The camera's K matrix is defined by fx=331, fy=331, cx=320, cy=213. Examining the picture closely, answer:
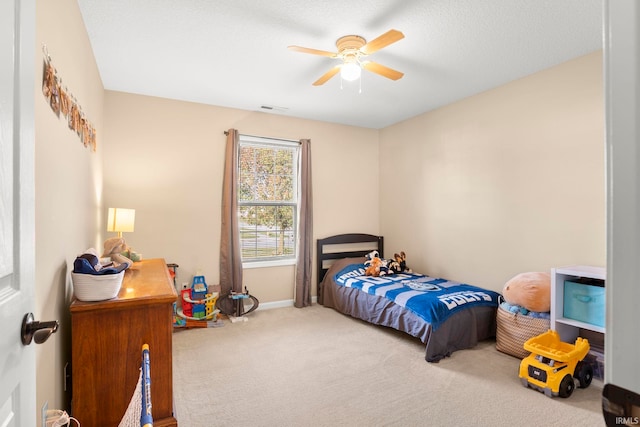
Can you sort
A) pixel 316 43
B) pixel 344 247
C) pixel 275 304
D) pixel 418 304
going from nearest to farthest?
pixel 316 43, pixel 418 304, pixel 275 304, pixel 344 247

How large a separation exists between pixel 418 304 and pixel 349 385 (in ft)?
3.44

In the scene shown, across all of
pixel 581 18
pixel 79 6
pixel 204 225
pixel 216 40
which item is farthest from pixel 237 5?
pixel 204 225

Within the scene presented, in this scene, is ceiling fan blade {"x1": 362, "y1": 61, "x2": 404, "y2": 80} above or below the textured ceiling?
below

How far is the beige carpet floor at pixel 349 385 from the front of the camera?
6.99 feet

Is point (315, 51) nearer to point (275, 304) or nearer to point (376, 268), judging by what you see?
point (376, 268)

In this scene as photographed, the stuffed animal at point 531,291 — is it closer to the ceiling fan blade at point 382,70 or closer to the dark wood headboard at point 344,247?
the ceiling fan blade at point 382,70

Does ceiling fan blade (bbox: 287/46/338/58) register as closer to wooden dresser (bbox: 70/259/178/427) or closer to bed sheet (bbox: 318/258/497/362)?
wooden dresser (bbox: 70/259/178/427)

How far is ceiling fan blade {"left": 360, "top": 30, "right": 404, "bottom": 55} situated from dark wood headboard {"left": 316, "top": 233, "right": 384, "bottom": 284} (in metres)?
2.92

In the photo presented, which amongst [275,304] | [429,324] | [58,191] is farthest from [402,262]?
[58,191]

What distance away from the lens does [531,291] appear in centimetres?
289

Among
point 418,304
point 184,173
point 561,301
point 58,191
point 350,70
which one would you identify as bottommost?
point 418,304

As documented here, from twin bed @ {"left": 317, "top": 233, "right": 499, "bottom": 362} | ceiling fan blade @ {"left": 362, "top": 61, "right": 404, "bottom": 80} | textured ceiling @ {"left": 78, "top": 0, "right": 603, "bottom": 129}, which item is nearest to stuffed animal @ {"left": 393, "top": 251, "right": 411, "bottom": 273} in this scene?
twin bed @ {"left": 317, "top": 233, "right": 499, "bottom": 362}

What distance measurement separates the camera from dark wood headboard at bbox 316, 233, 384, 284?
4816 millimetres

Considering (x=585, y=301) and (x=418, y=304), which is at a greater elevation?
(x=585, y=301)
